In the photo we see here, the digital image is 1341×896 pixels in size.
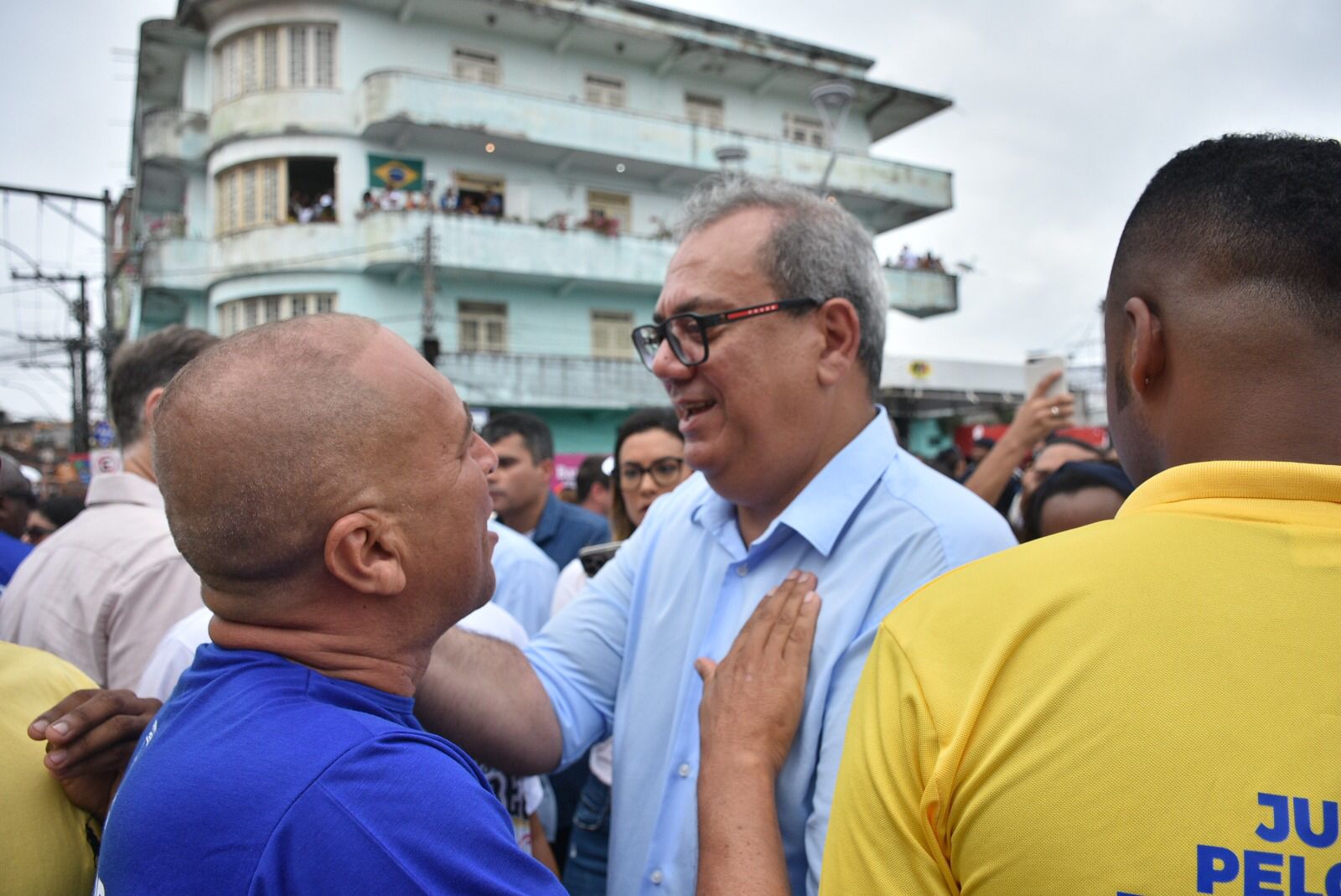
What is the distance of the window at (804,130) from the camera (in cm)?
2742

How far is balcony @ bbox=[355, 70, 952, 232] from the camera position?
21422 mm

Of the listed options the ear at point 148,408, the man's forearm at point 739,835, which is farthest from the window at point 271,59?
the man's forearm at point 739,835

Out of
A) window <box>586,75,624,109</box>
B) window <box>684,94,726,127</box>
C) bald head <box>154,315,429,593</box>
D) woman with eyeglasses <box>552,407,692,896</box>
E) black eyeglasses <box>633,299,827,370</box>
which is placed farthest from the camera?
window <box>684,94,726,127</box>

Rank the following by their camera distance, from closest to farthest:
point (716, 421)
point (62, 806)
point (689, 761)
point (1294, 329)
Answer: point (1294, 329)
point (62, 806)
point (689, 761)
point (716, 421)

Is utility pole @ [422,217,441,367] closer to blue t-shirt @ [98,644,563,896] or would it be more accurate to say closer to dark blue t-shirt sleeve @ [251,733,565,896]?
blue t-shirt @ [98,644,563,896]

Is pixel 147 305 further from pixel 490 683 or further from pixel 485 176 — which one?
pixel 490 683

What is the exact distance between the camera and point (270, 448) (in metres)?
1.22

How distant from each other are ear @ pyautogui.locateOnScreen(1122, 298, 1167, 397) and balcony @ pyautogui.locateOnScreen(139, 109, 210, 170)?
2539 cm

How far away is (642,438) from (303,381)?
12.3ft

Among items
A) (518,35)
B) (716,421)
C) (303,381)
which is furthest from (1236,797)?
(518,35)

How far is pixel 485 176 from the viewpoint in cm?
2352

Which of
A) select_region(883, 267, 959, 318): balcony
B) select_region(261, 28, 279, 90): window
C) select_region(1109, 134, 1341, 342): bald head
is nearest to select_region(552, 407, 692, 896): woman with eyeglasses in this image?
select_region(1109, 134, 1341, 342): bald head

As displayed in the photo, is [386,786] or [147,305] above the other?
[147,305]

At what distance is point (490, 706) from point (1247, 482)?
1.50 meters
